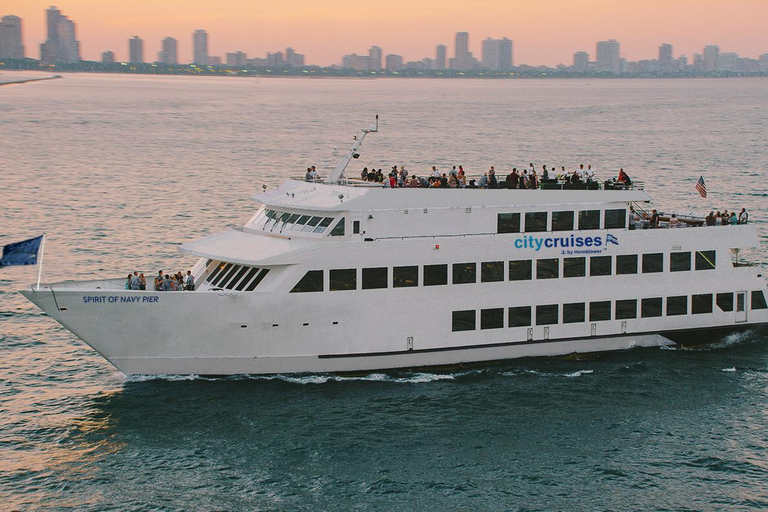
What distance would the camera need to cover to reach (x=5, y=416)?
2548 centimetres

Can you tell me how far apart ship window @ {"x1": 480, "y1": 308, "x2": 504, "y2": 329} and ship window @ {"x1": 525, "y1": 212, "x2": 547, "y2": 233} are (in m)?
2.98

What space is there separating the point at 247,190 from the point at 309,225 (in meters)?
43.1

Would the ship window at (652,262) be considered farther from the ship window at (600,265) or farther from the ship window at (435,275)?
the ship window at (435,275)

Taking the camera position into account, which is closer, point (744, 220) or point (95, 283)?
point (95, 283)

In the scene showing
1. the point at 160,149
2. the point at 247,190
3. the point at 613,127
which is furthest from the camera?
the point at 613,127

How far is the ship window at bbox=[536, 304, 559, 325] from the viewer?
1166 inches

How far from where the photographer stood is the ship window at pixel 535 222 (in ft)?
98.1

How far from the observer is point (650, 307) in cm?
3094

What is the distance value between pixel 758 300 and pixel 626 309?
18.2 feet

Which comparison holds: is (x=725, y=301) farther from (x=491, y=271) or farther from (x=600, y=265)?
(x=491, y=271)

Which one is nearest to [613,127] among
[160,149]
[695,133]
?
[695,133]

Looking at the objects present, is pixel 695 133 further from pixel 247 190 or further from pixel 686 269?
pixel 686 269

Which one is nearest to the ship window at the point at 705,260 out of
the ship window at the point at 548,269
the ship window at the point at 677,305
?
the ship window at the point at 677,305

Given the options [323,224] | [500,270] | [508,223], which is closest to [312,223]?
[323,224]
